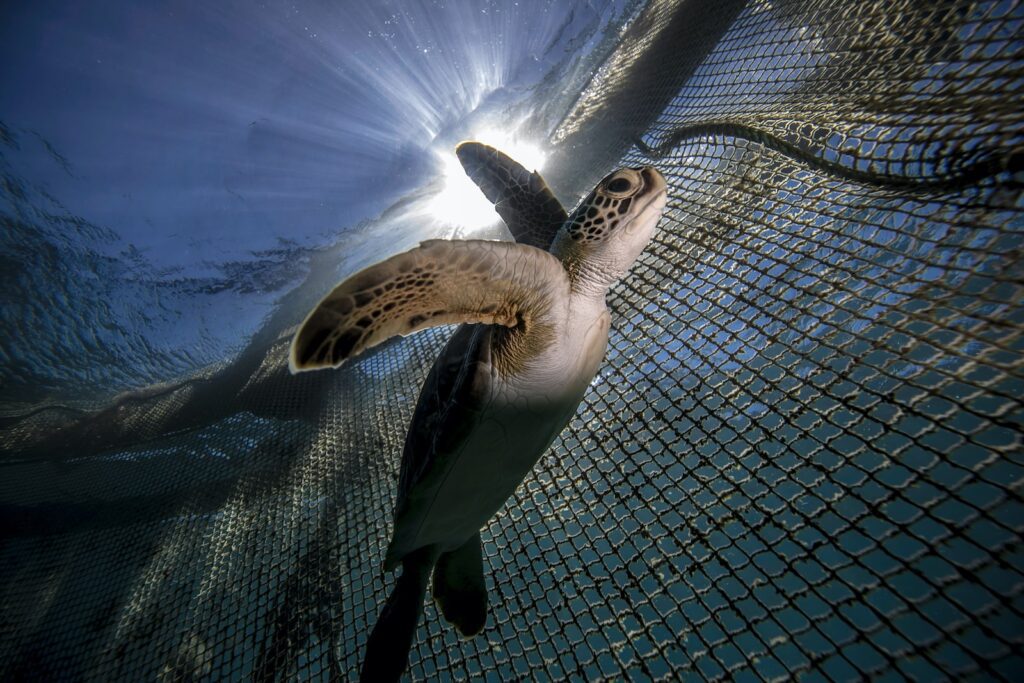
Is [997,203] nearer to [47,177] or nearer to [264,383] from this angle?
[264,383]

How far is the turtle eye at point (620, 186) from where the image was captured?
1731mm

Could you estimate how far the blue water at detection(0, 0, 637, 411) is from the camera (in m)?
5.86

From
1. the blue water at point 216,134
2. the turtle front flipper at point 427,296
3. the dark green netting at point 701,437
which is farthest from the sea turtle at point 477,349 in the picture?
the blue water at point 216,134

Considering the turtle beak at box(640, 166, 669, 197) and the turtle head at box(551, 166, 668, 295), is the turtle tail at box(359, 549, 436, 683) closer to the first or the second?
the turtle head at box(551, 166, 668, 295)

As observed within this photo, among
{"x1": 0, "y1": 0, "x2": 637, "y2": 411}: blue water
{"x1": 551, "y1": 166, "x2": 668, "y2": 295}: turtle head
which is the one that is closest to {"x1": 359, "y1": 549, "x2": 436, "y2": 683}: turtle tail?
{"x1": 551, "y1": 166, "x2": 668, "y2": 295}: turtle head

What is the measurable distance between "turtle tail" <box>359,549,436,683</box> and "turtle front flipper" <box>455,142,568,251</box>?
2.16 metres

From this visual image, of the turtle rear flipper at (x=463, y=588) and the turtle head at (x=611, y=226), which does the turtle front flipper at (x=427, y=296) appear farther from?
the turtle rear flipper at (x=463, y=588)

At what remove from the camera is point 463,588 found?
8.03ft

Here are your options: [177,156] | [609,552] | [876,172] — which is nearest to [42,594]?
[609,552]

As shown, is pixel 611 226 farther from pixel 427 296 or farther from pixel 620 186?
pixel 427 296

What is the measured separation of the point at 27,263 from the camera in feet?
26.3

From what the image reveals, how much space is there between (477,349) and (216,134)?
817 centimetres

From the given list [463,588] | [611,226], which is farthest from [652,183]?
[463,588]

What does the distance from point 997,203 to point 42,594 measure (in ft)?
27.6
